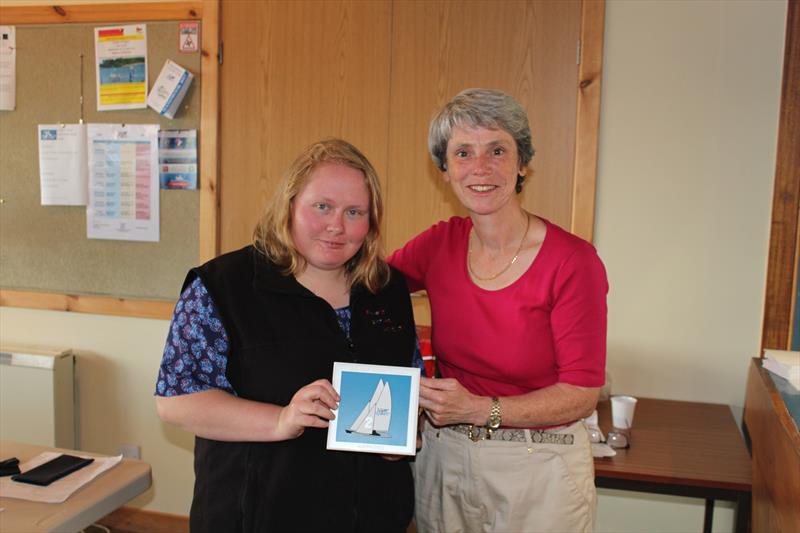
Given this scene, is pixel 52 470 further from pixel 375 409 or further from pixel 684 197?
pixel 684 197

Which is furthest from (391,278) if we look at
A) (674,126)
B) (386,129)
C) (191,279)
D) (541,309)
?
(674,126)

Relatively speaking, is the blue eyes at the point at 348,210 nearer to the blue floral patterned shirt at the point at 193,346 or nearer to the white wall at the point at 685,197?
the blue floral patterned shirt at the point at 193,346

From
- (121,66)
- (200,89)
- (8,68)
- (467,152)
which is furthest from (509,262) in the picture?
(8,68)

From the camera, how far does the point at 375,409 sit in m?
1.49

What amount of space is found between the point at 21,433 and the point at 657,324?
285cm

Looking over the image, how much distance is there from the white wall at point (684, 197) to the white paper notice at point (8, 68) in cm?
269

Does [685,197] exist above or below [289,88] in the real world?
below

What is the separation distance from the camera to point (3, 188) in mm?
3332

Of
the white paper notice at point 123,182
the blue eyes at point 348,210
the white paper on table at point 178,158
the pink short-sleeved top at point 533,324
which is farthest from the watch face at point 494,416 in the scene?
the white paper notice at point 123,182

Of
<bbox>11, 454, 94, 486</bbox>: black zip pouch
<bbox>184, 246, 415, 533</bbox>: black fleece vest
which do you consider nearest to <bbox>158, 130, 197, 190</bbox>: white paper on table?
<bbox>11, 454, 94, 486</bbox>: black zip pouch

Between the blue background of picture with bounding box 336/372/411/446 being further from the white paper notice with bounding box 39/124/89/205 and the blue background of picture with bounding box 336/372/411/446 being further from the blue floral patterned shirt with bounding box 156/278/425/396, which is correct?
the white paper notice with bounding box 39/124/89/205

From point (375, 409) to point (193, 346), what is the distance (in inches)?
16.2

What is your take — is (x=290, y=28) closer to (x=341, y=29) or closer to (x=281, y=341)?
(x=341, y=29)

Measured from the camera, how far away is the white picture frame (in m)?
1.47
